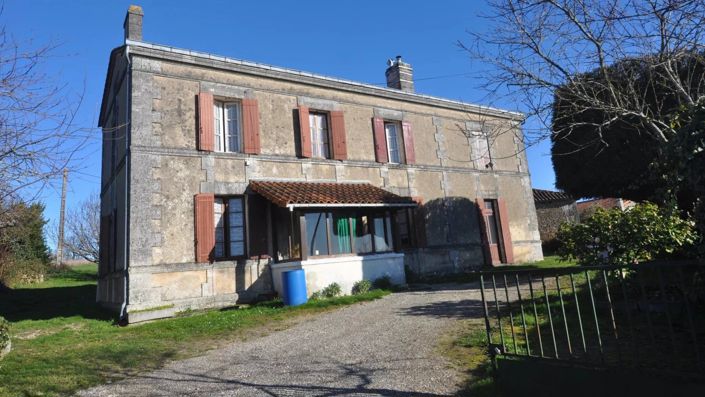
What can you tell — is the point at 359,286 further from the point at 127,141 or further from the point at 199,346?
the point at 127,141

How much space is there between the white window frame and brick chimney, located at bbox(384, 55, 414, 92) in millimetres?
1673

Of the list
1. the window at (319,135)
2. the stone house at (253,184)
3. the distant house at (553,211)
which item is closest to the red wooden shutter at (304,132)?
the stone house at (253,184)

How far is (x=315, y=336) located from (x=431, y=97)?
1079 cm

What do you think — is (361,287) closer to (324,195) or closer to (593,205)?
(324,195)

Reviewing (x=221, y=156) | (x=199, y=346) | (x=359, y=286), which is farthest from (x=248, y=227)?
(x=199, y=346)

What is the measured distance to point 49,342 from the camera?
7.50 meters

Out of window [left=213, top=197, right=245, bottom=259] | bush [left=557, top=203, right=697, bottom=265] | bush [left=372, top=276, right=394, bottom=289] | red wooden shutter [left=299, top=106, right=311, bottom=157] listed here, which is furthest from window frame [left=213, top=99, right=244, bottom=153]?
bush [left=557, top=203, right=697, bottom=265]

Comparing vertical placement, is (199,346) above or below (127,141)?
below

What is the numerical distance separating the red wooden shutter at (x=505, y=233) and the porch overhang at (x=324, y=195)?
520 centimetres

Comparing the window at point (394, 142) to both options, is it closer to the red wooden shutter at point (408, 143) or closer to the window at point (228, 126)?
the red wooden shutter at point (408, 143)

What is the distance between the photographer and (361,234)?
38.9ft

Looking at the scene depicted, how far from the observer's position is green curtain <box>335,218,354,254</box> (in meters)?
11.4

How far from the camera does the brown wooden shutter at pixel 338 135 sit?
12.9 meters

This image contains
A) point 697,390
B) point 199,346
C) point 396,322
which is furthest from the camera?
point 396,322
